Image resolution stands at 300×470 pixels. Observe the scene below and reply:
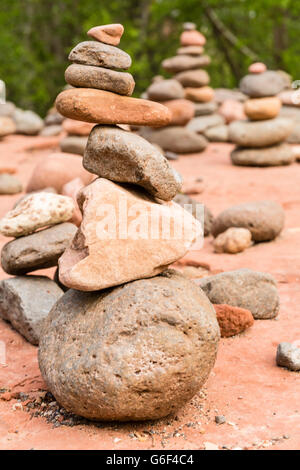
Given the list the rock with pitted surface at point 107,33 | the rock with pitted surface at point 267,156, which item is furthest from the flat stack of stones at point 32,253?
the rock with pitted surface at point 267,156

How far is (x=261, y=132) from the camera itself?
37.8ft

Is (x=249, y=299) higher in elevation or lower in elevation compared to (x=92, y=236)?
lower

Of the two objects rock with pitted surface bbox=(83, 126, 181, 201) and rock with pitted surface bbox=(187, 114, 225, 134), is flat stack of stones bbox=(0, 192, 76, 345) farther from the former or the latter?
rock with pitted surface bbox=(187, 114, 225, 134)

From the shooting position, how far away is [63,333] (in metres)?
3.95

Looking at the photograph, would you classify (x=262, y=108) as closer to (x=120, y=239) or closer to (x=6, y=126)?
(x=6, y=126)

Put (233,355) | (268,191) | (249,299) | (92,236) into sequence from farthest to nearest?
(268,191), (249,299), (233,355), (92,236)

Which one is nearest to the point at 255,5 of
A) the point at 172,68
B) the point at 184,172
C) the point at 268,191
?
the point at 172,68

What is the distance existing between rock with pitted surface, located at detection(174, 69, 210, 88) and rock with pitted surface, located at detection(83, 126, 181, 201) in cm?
1085

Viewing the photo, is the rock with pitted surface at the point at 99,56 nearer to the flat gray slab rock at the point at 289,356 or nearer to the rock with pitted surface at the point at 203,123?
the flat gray slab rock at the point at 289,356

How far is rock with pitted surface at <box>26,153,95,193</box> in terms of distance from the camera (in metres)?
9.59

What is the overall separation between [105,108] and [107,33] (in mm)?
563

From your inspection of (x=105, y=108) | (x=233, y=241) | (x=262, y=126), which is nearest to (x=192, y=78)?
(x=262, y=126)
